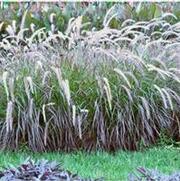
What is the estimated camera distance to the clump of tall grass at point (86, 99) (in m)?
5.95

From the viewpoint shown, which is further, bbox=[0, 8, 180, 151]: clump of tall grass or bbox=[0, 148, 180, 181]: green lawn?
bbox=[0, 8, 180, 151]: clump of tall grass

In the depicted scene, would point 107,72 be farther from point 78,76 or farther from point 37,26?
point 37,26

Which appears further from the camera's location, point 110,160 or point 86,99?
point 86,99

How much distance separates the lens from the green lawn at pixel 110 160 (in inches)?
194

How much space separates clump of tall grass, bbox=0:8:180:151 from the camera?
595cm

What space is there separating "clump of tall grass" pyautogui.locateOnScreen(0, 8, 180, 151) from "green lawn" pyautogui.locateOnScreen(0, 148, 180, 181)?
8.7 inches

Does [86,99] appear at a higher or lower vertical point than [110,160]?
higher

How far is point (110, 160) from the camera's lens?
5.45 m

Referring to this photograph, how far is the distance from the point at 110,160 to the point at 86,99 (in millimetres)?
871

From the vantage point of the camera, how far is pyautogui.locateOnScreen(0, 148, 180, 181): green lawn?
4938mm

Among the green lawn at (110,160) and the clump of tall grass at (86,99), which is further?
the clump of tall grass at (86,99)

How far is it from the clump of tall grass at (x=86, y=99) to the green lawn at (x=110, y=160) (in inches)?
8.7

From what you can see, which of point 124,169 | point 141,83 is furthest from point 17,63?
point 124,169

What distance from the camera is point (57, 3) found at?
1056 cm
